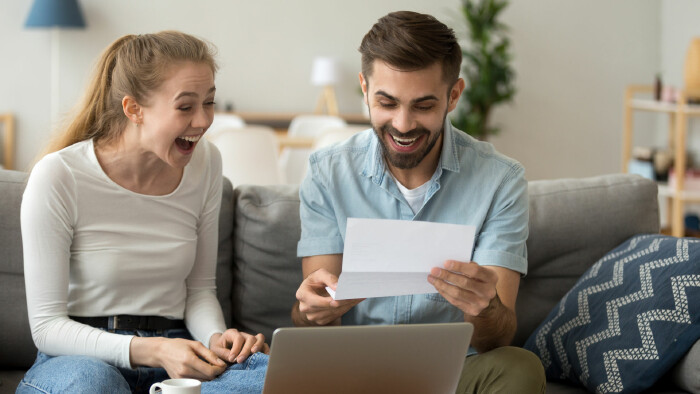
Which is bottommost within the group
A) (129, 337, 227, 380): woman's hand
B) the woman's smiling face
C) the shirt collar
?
(129, 337, 227, 380): woman's hand

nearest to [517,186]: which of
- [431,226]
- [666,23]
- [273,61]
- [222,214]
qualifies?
[431,226]

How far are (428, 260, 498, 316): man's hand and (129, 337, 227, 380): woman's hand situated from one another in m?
0.47

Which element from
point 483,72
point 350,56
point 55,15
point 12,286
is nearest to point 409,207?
point 12,286

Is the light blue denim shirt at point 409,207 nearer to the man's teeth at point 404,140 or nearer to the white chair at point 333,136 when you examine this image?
the man's teeth at point 404,140

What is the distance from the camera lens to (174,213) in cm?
189

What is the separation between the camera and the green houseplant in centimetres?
629

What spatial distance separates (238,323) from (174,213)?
15.9 inches

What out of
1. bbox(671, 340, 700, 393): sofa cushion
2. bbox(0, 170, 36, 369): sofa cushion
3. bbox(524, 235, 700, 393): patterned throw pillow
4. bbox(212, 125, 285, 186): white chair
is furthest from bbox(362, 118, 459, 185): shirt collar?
bbox(212, 125, 285, 186): white chair

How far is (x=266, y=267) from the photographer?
6.98 ft

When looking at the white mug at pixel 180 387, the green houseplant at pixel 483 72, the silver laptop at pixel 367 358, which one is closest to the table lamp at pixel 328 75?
the green houseplant at pixel 483 72

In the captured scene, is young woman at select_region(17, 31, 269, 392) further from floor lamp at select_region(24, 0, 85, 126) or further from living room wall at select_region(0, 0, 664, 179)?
living room wall at select_region(0, 0, 664, 179)

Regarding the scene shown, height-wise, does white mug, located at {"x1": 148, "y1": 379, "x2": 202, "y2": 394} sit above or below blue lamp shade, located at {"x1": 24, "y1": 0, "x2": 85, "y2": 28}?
below

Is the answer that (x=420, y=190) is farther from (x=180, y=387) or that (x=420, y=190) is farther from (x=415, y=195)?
(x=180, y=387)

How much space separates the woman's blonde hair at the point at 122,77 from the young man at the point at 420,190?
14.8 inches
